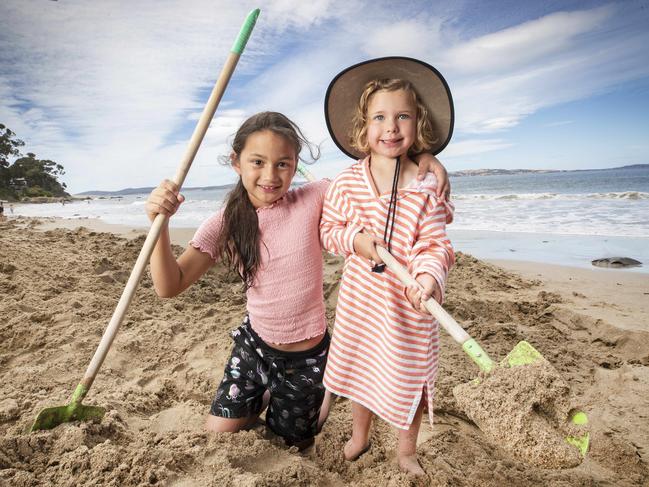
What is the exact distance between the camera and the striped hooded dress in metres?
1.67

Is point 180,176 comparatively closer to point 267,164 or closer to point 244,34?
point 267,164

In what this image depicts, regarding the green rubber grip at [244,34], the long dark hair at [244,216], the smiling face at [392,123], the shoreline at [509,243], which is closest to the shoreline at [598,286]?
the shoreline at [509,243]

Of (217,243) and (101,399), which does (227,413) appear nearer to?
(101,399)

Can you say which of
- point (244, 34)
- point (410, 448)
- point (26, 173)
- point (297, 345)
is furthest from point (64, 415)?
point (26, 173)

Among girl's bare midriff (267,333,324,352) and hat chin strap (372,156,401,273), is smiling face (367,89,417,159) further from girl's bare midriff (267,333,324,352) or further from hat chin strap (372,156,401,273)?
girl's bare midriff (267,333,324,352)

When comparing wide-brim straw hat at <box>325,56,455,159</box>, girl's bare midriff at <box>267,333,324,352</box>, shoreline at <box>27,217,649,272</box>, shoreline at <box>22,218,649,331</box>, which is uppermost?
wide-brim straw hat at <box>325,56,455,159</box>

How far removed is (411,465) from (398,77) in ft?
5.42

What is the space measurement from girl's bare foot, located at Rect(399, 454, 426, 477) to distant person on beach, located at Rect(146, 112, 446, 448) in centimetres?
49

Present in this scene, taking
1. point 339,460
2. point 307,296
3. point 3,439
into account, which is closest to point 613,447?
point 339,460

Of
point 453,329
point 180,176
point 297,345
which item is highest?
point 180,176

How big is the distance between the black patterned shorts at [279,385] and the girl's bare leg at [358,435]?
241 mm

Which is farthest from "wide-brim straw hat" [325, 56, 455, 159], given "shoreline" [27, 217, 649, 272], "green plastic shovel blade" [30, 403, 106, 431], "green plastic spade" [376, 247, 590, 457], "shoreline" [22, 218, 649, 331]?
"shoreline" [27, 217, 649, 272]

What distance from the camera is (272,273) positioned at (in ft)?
6.62

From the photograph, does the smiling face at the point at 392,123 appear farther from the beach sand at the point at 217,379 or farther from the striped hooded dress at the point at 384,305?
the beach sand at the point at 217,379
